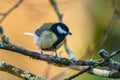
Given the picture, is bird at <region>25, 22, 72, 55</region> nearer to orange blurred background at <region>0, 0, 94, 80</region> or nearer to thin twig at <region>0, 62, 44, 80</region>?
thin twig at <region>0, 62, 44, 80</region>

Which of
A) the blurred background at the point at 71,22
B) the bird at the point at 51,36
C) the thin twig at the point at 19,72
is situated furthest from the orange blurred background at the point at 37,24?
the thin twig at the point at 19,72

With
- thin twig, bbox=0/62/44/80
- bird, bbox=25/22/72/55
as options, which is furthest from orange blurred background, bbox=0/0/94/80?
thin twig, bbox=0/62/44/80

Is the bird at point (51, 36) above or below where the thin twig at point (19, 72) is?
above

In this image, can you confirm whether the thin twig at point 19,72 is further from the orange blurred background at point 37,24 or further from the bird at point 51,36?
the orange blurred background at point 37,24

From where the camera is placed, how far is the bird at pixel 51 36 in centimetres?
219

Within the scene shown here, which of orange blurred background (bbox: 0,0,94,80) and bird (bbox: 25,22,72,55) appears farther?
orange blurred background (bbox: 0,0,94,80)

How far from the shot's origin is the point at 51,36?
228 cm

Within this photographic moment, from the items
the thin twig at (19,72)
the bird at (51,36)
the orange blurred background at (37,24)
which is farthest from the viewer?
the orange blurred background at (37,24)

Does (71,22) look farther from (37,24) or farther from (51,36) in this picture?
(51,36)

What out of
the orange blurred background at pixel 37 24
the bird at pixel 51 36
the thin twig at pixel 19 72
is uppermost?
the orange blurred background at pixel 37 24

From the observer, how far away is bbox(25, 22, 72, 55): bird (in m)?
2.19

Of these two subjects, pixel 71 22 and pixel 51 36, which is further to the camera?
pixel 71 22

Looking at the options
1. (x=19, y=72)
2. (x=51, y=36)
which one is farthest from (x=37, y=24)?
(x=19, y=72)

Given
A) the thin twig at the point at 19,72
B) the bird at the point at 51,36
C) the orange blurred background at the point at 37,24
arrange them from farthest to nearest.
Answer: the orange blurred background at the point at 37,24 → the bird at the point at 51,36 → the thin twig at the point at 19,72
